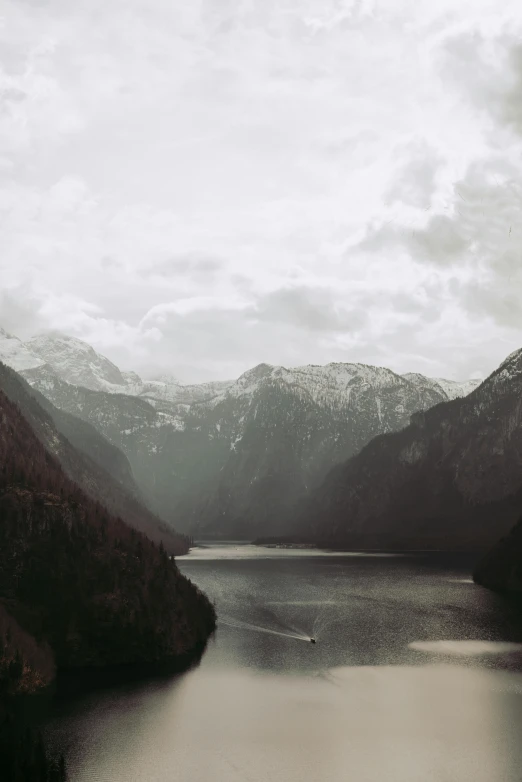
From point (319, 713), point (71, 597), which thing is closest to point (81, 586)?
point (71, 597)

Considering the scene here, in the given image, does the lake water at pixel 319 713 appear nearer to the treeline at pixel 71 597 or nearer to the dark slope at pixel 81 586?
the treeline at pixel 71 597

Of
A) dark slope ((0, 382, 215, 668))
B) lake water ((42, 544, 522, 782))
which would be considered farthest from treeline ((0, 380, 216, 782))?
lake water ((42, 544, 522, 782))

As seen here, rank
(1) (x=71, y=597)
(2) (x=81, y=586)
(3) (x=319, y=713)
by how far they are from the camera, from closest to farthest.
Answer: (3) (x=319, y=713), (1) (x=71, y=597), (2) (x=81, y=586)

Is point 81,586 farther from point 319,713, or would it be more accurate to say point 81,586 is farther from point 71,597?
point 319,713

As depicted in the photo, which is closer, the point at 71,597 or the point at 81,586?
the point at 71,597

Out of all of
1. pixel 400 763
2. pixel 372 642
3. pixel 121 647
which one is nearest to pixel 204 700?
pixel 121 647

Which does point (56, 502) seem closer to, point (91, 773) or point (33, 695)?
point (33, 695)
